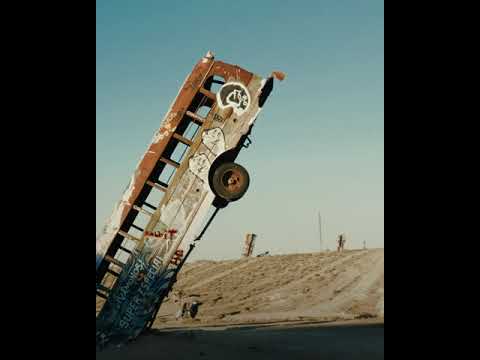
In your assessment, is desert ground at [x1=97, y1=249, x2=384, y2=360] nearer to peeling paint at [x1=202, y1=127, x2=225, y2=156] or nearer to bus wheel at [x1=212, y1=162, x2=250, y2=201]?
bus wheel at [x1=212, y1=162, x2=250, y2=201]

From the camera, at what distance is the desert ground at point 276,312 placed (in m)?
7.86

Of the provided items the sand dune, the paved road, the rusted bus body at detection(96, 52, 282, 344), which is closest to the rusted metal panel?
the rusted bus body at detection(96, 52, 282, 344)

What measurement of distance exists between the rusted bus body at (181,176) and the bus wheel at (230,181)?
120mm

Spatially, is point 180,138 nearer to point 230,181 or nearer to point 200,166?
point 200,166

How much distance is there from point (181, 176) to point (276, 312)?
754 cm

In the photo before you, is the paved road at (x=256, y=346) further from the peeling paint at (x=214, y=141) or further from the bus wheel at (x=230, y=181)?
the peeling paint at (x=214, y=141)

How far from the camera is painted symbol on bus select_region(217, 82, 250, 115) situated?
848 centimetres

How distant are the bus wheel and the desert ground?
2.53 meters

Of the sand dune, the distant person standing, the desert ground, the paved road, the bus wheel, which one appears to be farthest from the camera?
the distant person standing

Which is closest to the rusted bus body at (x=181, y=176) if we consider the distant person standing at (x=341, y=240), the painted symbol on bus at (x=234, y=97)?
the painted symbol on bus at (x=234, y=97)
